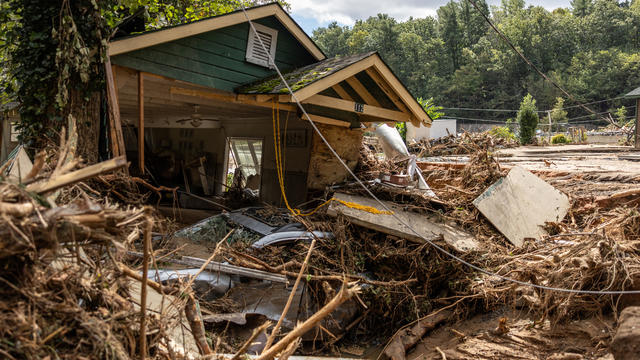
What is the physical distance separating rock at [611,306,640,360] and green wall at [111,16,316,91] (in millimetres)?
6792

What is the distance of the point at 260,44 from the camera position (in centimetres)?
838

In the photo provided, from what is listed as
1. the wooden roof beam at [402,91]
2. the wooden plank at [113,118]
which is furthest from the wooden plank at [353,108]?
the wooden plank at [113,118]

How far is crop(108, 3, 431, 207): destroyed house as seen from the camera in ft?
22.9

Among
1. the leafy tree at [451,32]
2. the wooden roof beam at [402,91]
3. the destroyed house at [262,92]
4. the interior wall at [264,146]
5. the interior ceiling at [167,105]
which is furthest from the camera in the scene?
the leafy tree at [451,32]

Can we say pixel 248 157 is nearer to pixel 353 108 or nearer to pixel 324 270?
pixel 353 108

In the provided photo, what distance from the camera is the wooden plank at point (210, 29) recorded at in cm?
627

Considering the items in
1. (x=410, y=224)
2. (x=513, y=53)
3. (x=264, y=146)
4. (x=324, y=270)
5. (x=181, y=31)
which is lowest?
(x=324, y=270)

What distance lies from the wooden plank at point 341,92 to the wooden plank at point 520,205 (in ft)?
10.4

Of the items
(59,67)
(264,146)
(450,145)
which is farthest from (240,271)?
(450,145)

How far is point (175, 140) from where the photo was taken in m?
14.3

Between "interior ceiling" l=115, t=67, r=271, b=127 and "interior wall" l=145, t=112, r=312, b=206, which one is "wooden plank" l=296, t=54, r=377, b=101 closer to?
"interior ceiling" l=115, t=67, r=271, b=127

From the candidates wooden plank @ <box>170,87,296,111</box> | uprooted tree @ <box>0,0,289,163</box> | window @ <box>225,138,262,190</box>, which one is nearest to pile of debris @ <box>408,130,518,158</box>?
window @ <box>225,138,262,190</box>

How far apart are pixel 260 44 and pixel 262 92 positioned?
154cm

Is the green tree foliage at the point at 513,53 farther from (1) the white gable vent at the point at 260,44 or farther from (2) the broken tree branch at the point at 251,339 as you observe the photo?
(2) the broken tree branch at the point at 251,339
